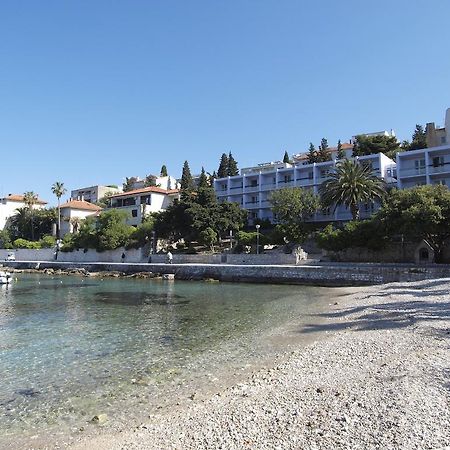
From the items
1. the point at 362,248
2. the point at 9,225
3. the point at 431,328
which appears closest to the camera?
the point at 431,328

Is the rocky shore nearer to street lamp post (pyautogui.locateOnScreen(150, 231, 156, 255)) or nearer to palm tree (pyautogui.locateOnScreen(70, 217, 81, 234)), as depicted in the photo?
street lamp post (pyautogui.locateOnScreen(150, 231, 156, 255))

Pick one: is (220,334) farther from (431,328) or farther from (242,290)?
(242,290)

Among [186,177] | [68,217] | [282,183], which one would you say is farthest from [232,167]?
[68,217]

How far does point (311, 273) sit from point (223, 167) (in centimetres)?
7171

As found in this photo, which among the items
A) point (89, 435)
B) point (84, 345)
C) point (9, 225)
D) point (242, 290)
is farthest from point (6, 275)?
point (9, 225)

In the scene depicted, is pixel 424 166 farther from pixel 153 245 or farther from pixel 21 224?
pixel 21 224

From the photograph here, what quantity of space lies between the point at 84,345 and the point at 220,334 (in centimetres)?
579

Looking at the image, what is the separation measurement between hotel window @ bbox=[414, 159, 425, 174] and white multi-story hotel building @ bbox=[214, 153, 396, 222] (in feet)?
13.6

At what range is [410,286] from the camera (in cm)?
3269

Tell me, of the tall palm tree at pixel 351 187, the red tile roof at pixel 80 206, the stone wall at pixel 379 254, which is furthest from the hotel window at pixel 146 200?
the stone wall at pixel 379 254

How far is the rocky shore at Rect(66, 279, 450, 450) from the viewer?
7.25 meters

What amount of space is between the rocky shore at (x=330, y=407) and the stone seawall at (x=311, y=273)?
2518 cm

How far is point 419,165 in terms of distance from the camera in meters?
64.0

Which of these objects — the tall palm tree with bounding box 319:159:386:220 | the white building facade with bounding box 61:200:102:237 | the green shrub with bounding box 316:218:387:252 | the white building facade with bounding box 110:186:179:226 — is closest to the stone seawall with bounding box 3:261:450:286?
the green shrub with bounding box 316:218:387:252
